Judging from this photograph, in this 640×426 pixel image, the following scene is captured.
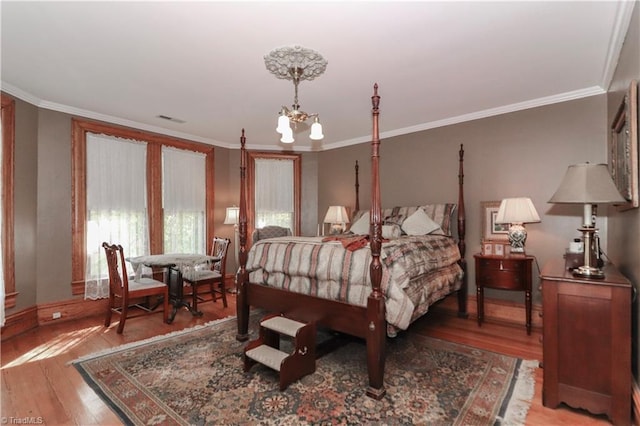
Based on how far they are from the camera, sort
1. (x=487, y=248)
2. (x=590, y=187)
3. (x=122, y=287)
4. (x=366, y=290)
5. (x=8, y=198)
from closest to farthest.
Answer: (x=590, y=187), (x=366, y=290), (x=8, y=198), (x=122, y=287), (x=487, y=248)

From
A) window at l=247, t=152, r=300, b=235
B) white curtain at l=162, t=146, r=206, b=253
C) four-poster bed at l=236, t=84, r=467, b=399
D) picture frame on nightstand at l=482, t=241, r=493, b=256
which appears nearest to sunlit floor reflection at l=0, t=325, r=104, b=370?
white curtain at l=162, t=146, r=206, b=253

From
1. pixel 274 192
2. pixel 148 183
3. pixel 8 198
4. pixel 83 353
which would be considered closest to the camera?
pixel 83 353

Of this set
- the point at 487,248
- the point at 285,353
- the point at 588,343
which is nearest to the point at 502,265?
the point at 487,248

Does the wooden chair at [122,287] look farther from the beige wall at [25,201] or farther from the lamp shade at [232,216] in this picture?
the lamp shade at [232,216]

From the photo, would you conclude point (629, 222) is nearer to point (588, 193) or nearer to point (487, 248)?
point (588, 193)

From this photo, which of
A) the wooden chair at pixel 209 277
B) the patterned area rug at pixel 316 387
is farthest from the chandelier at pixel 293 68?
the wooden chair at pixel 209 277

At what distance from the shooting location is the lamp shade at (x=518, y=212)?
3.28 metres

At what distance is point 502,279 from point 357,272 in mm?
1929

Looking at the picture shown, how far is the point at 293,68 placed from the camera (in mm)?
2727

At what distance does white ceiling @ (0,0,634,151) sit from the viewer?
6.74 ft

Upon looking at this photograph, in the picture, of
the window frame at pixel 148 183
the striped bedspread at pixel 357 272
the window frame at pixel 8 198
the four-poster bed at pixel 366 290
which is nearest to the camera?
the four-poster bed at pixel 366 290

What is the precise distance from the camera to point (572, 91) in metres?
3.33

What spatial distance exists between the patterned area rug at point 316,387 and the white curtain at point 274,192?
9.55ft

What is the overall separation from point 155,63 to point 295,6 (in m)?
1.42
